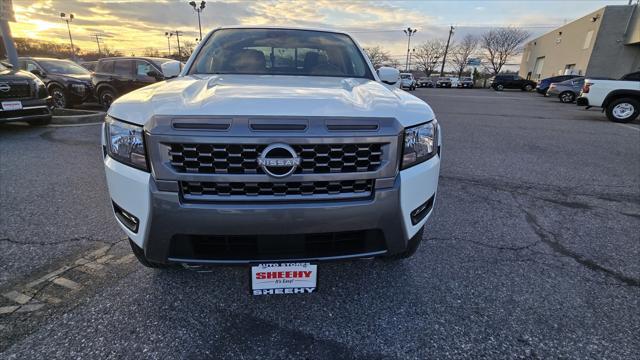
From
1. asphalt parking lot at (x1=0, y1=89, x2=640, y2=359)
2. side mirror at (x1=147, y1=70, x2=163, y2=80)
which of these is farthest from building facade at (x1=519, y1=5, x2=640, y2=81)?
side mirror at (x1=147, y1=70, x2=163, y2=80)

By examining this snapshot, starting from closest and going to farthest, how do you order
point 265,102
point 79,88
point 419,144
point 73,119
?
point 265,102 < point 419,144 < point 73,119 < point 79,88

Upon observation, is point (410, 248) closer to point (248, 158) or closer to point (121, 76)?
point (248, 158)

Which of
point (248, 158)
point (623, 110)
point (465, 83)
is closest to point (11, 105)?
point (248, 158)

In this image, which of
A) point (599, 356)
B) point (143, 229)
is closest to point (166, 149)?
point (143, 229)

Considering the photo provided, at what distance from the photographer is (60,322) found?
6.32ft

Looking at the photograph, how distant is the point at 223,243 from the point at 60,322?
3.70 feet

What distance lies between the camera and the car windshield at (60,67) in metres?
10.3

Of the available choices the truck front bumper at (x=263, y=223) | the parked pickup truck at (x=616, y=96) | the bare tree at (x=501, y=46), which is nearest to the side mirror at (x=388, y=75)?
the truck front bumper at (x=263, y=223)

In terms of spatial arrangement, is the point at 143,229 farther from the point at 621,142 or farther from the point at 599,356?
the point at 621,142

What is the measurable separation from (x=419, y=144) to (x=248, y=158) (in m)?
0.93

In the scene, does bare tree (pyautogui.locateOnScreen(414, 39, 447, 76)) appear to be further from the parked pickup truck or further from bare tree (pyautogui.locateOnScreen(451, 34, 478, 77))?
the parked pickup truck

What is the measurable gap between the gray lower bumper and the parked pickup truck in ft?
41.4

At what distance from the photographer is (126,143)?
1.76 m

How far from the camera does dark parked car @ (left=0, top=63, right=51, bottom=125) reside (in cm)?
634
